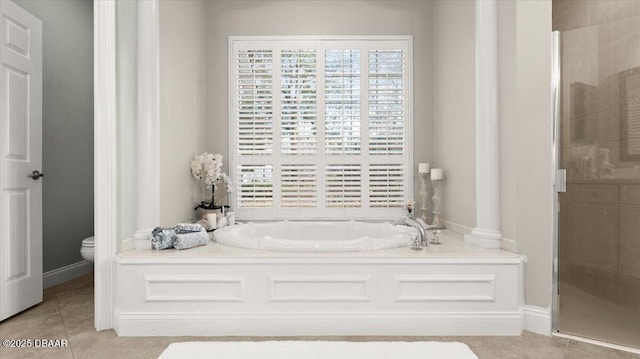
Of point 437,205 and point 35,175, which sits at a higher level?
point 35,175

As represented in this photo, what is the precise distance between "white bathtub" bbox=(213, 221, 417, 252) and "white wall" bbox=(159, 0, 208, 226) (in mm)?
542

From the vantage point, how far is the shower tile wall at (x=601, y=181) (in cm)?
197

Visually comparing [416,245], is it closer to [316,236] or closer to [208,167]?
[316,236]

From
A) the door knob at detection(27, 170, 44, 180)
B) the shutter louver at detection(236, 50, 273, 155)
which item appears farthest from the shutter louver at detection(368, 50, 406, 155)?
the door knob at detection(27, 170, 44, 180)

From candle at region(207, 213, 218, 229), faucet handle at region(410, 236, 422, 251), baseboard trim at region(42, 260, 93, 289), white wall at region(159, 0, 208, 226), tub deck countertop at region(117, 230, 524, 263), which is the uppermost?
white wall at region(159, 0, 208, 226)

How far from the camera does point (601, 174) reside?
2.07m

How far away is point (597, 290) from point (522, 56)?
150cm

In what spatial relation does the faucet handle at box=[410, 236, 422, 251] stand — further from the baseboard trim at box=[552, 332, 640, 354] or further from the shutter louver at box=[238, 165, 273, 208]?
the shutter louver at box=[238, 165, 273, 208]

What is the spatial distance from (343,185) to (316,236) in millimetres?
598

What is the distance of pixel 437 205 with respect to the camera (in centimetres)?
310

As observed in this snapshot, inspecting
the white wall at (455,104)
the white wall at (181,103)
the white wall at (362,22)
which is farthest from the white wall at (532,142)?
the white wall at (181,103)

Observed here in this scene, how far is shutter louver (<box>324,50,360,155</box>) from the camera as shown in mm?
3332

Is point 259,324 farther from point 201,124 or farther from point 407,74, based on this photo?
point 407,74

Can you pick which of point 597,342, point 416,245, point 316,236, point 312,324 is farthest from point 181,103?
point 597,342
